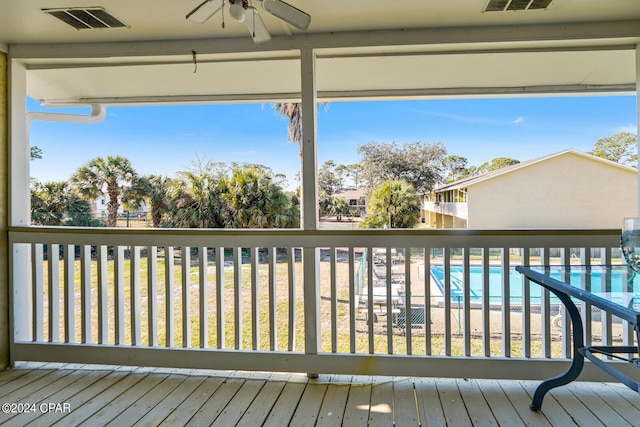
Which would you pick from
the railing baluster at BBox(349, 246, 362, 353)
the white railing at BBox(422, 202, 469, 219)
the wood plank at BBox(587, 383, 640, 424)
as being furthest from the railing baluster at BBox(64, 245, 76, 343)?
the wood plank at BBox(587, 383, 640, 424)

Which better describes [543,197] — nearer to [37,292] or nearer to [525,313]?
[525,313]

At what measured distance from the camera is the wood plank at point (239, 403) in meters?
1.76

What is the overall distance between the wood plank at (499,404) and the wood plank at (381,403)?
552 mm

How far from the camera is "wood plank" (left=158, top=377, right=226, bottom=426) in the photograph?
5.79ft

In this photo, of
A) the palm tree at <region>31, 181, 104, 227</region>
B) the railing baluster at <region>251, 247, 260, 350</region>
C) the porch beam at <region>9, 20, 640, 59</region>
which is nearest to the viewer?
the porch beam at <region>9, 20, 640, 59</region>

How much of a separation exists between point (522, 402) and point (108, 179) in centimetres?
397

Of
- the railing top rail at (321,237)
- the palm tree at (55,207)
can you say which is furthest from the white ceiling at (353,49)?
the railing top rail at (321,237)

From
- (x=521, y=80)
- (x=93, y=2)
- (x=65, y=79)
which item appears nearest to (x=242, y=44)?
(x=93, y=2)

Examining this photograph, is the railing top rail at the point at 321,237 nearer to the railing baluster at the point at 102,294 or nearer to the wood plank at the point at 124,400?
the railing baluster at the point at 102,294

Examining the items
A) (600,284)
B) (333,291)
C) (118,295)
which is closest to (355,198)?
(333,291)

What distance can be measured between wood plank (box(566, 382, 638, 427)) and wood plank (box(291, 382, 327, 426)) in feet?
4.88

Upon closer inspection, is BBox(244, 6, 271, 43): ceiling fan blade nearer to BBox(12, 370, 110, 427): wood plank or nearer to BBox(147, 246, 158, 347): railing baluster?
BBox(147, 246, 158, 347): railing baluster

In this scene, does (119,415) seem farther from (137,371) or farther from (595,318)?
(595,318)

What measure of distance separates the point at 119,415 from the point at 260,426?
2.59 ft
